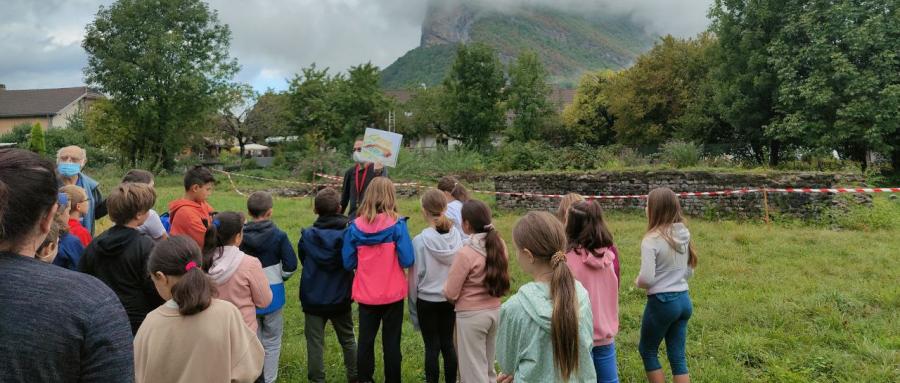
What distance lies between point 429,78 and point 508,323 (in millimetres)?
101058

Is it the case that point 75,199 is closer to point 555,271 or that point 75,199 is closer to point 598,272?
point 555,271

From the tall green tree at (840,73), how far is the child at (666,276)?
63.4 ft

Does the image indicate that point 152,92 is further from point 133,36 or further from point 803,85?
point 803,85

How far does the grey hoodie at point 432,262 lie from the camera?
4.05 m

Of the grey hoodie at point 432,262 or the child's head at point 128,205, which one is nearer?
the child's head at point 128,205

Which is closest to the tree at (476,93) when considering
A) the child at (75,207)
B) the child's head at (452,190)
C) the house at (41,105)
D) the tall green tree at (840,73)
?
the tall green tree at (840,73)

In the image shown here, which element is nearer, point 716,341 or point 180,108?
point 716,341

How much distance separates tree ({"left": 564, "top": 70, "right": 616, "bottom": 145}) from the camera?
34562mm

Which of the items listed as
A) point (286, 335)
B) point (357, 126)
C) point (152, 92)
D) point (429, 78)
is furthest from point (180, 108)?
point (429, 78)

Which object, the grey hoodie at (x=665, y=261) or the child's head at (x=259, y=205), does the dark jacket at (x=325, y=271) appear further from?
the grey hoodie at (x=665, y=261)

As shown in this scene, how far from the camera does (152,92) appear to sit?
30.8 meters

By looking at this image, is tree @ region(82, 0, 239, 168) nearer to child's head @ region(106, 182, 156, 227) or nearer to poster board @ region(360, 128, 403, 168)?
poster board @ region(360, 128, 403, 168)

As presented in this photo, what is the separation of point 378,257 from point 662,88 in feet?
92.9

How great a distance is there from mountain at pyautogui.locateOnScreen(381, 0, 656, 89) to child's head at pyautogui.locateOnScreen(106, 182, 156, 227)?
98.4m
